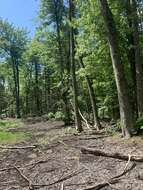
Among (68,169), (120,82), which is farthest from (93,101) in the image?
(68,169)

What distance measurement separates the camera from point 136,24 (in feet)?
49.9

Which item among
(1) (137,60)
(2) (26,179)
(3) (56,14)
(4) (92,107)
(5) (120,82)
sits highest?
(3) (56,14)

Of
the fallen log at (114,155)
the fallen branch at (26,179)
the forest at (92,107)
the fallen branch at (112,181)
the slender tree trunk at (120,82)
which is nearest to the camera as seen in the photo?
the fallen branch at (112,181)

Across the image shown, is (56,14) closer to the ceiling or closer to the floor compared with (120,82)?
closer to the ceiling

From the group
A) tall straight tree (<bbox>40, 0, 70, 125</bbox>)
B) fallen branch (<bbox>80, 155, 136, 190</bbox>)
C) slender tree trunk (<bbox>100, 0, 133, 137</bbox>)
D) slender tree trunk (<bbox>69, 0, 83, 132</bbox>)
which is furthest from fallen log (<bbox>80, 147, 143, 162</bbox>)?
tall straight tree (<bbox>40, 0, 70, 125</bbox>)

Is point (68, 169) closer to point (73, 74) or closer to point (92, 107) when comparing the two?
point (73, 74)

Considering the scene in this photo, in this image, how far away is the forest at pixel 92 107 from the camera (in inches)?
306

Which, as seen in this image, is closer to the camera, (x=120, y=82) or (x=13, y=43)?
(x=120, y=82)

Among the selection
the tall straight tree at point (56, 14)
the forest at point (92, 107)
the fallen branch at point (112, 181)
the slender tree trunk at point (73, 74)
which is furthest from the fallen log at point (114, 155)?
the tall straight tree at point (56, 14)

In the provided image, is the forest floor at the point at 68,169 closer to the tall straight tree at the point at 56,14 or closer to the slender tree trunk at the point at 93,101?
the slender tree trunk at the point at 93,101

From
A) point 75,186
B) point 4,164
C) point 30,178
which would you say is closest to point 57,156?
point 4,164

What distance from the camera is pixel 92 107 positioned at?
19.1 meters

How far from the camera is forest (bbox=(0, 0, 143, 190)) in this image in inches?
306

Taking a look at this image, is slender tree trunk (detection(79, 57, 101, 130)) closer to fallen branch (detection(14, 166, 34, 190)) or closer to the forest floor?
the forest floor
